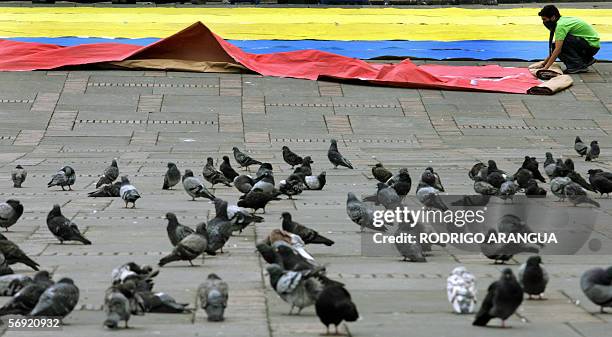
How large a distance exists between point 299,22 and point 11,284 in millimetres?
23543

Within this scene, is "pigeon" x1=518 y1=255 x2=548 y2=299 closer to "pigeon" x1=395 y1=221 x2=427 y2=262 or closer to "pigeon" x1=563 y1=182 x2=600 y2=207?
"pigeon" x1=395 y1=221 x2=427 y2=262

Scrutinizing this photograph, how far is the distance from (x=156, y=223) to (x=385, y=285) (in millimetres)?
4062

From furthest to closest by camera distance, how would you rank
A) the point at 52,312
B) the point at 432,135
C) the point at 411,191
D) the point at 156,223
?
the point at 432,135
the point at 411,191
the point at 156,223
the point at 52,312

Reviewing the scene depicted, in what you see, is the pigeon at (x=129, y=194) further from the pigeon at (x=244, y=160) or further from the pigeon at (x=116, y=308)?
the pigeon at (x=116, y=308)

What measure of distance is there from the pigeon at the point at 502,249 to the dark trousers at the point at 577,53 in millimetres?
15500

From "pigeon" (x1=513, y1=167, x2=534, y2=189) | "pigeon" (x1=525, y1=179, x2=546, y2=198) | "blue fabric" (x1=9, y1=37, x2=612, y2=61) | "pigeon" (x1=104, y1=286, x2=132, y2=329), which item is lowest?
"blue fabric" (x1=9, y1=37, x2=612, y2=61)

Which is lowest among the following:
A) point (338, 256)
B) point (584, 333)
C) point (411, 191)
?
point (411, 191)

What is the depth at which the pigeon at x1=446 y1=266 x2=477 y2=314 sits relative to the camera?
8.81m

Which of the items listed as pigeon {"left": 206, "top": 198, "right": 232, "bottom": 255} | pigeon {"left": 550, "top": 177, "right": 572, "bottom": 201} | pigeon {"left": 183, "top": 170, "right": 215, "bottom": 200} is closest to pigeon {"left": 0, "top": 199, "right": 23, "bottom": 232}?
pigeon {"left": 206, "top": 198, "right": 232, "bottom": 255}

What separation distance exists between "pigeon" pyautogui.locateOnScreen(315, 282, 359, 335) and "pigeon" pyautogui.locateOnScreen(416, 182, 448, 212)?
5.03 metres

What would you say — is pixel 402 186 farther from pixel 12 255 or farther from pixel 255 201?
pixel 12 255

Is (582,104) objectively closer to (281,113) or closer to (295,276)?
(281,113)

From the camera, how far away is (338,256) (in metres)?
11.4

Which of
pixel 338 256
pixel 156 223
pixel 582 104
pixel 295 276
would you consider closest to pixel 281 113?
pixel 582 104
